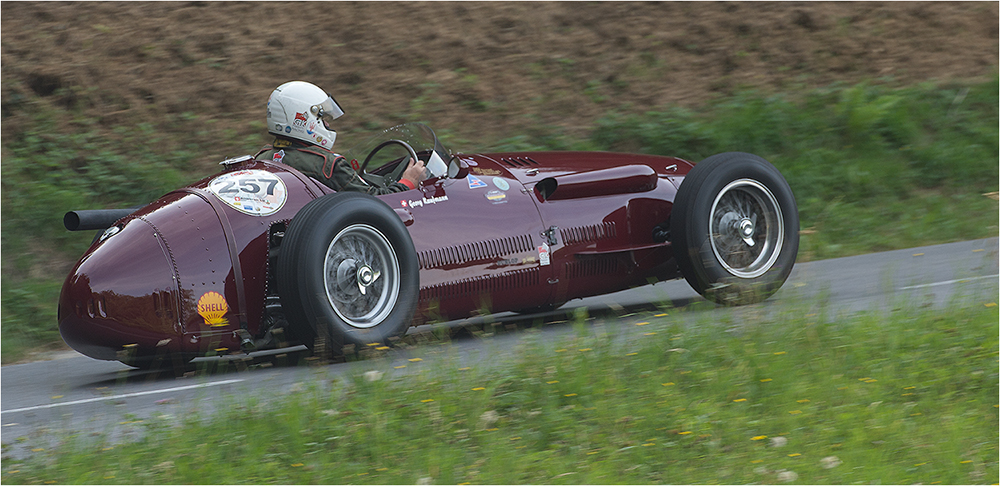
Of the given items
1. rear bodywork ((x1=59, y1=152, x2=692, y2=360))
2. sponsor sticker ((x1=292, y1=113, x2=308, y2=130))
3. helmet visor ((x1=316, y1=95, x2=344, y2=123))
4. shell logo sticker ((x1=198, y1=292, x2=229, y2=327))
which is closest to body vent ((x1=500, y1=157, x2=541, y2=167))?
rear bodywork ((x1=59, y1=152, x2=692, y2=360))

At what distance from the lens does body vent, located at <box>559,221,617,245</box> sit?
24.4 ft

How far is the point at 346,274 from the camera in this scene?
21.7ft

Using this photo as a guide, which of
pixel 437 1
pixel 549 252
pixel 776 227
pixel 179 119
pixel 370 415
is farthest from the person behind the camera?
pixel 437 1

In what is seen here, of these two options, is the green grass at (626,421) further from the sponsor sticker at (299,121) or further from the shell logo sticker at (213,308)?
the sponsor sticker at (299,121)

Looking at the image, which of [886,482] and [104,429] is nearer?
[886,482]

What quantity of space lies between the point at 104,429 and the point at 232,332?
1.30m

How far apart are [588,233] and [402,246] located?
146 cm

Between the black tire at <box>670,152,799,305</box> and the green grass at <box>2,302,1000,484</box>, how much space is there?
1303 mm

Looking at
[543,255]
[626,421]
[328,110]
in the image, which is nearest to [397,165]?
[328,110]

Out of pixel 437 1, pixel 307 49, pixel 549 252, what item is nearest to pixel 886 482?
pixel 549 252

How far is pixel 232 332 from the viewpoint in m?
6.48

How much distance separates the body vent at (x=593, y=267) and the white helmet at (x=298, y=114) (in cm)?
183

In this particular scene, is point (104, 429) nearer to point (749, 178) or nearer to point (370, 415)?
point (370, 415)

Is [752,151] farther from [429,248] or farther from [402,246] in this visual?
[402,246]
